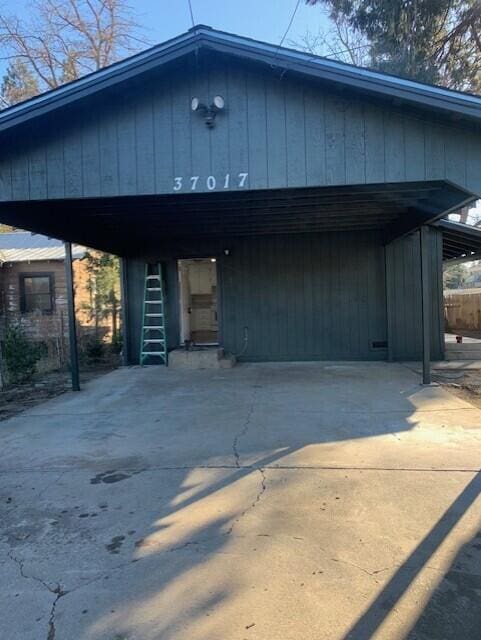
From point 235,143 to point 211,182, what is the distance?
51 cm

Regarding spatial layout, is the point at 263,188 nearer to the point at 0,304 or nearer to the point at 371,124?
the point at 371,124

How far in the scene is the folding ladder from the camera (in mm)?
10250

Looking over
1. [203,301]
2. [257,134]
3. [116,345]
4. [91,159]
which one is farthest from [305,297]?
[116,345]

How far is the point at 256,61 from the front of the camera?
16.7 ft

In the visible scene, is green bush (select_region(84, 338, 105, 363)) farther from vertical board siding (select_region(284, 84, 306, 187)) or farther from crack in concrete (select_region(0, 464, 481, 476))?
vertical board siding (select_region(284, 84, 306, 187))

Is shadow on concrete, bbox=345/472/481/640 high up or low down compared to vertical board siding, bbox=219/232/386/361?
down

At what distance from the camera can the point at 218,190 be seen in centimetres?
527

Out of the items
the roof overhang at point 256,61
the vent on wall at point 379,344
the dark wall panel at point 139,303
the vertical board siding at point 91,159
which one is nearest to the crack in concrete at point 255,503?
the vertical board siding at point 91,159

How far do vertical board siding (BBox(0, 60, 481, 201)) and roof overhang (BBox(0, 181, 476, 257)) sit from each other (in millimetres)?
264

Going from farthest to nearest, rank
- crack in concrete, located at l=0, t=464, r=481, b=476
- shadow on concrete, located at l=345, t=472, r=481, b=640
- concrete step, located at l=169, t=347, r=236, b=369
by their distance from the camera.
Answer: concrete step, located at l=169, t=347, r=236, b=369 → crack in concrete, located at l=0, t=464, r=481, b=476 → shadow on concrete, located at l=345, t=472, r=481, b=640

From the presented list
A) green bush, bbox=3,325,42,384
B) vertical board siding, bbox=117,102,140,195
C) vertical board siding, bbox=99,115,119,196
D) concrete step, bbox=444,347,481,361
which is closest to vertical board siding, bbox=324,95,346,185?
vertical board siding, bbox=117,102,140,195

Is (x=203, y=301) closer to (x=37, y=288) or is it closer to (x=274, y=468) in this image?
(x=37, y=288)

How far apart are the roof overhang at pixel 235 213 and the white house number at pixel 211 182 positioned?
0.29m

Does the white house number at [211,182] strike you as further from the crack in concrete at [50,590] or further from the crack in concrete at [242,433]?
the crack in concrete at [50,590]
